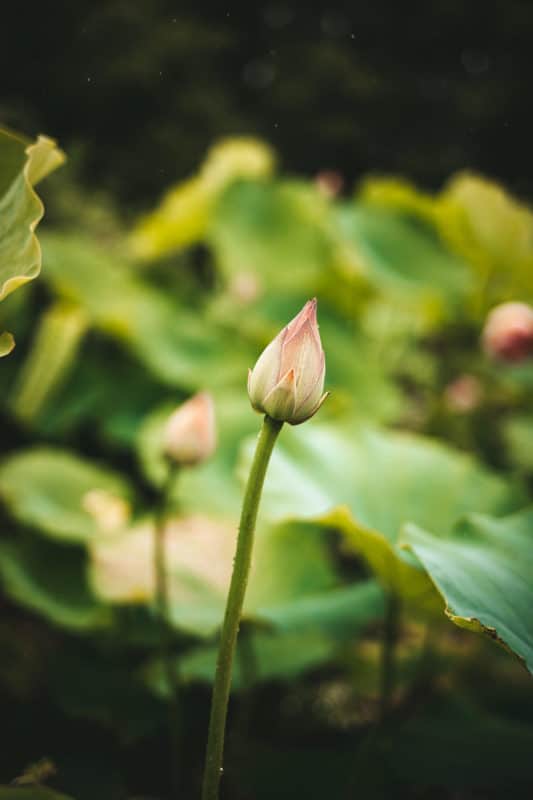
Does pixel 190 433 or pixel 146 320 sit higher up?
pixel 190 433

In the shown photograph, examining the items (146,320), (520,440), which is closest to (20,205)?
(146,320)

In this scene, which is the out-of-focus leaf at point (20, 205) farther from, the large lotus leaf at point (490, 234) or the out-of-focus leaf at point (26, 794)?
the large lotus leaf at point (490, 234)

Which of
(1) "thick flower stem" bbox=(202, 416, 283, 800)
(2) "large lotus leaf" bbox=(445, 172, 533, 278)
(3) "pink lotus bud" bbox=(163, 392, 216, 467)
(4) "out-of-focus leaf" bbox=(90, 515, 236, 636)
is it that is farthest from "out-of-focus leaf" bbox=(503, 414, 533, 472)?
(1) "thick flower stem" bbox=(202, 416, 283, 800)

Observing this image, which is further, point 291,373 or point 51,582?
point 51,582

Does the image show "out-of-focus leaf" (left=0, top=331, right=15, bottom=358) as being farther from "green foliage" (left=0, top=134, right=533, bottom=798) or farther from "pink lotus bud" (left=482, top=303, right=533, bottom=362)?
"pink lotus bud" (left=482, top=303, right=533, bottom=362)

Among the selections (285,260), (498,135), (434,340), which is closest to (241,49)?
(498,135)

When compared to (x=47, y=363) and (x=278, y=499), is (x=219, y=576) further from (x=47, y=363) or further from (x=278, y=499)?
(x=47, y=363)
